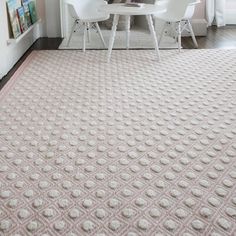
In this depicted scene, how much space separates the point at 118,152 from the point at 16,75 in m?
1.74

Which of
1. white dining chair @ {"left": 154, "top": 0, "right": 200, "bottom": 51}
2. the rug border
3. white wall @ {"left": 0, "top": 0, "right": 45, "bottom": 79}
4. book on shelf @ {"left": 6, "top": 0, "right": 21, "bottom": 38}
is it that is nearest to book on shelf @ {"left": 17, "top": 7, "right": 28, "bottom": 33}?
book on shelf @ {"left": 6, "top": 0, "right": 21, "bottom": 38}

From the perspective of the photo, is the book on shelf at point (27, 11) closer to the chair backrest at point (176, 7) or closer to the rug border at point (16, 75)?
the rug border at point (16, 75)

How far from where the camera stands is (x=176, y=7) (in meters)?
4.34

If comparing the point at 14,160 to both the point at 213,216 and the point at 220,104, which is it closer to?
the point at 213,216

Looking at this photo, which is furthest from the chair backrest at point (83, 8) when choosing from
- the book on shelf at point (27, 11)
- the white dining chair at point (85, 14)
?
the book on shelf at point (27, 11)

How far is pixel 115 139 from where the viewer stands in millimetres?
2166

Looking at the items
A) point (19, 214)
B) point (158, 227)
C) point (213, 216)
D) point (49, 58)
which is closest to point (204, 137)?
point (213, 216)

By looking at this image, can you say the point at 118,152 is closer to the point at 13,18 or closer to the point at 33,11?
the point at 13,18

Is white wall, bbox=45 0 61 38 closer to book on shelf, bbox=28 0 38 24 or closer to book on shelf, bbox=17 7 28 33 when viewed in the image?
book on shelf, bbox=28 0 38 24

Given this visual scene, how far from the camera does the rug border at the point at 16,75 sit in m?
2.89

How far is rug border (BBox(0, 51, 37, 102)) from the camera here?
2890 millimetres

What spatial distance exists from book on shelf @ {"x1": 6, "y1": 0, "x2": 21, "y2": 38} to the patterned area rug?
42cm

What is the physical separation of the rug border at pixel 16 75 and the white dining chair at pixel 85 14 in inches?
24.7

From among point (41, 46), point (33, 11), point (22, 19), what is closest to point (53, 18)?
point (33, 11)
